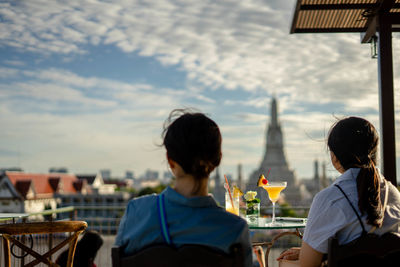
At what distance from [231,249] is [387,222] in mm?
942

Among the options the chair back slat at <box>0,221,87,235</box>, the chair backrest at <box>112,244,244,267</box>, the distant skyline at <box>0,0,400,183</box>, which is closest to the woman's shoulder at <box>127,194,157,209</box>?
the chair backrest at <box>112,244,244,267</box>

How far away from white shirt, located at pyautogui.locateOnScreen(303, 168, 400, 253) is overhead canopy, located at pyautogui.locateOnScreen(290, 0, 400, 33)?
2.50m

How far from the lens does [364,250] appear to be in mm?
1816

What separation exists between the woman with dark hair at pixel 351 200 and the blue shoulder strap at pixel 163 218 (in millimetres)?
778

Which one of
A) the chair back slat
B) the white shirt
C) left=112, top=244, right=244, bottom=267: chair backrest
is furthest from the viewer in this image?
the chair back slat

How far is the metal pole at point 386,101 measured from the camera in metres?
4.21

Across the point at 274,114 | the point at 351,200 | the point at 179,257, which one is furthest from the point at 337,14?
the point at 274,114

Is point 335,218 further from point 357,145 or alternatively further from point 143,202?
point 143,202

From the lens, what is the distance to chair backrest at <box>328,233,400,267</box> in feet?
5.97

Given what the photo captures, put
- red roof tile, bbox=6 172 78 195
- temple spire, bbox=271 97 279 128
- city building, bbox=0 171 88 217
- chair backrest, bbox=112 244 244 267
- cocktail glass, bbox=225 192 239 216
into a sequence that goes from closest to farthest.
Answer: chair backrest, bbox=112 244 244 267 < cocktail glass, bbox=225 192 239 216 < city building, bbox=0 171 88 217 < red roof tile, bbox=6 172 78 195 < temple spire, bbox=271 97 279 128

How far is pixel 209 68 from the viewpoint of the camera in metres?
70.9

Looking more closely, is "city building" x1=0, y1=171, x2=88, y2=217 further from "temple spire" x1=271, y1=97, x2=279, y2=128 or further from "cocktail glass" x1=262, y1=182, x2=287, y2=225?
"cocktail glass" x1=262, y1=182, x2=287, y2=225

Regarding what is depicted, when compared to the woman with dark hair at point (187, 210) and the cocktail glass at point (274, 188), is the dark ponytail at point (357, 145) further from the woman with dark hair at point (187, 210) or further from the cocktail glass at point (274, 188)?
the cocktail glass at point (274, 188)

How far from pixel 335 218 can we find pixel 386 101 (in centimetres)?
243
